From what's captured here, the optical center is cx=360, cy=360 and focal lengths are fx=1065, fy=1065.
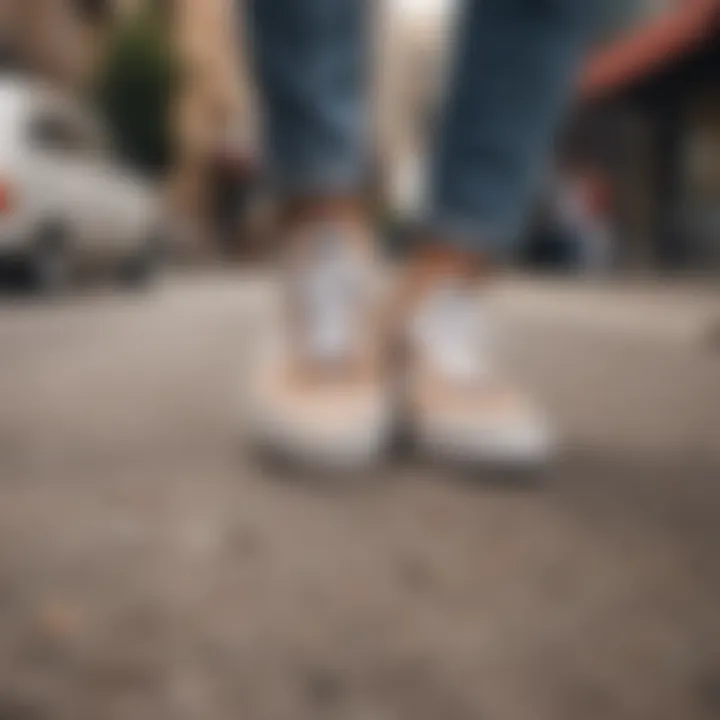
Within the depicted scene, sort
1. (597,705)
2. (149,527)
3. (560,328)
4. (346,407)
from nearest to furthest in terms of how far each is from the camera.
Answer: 1. (597,705)
2. (149,527)
3. (346,407)
4. (560,328)

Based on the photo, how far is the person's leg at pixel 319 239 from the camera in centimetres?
40

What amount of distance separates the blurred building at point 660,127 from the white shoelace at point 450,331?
0.33ft

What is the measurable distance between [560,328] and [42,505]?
338mm

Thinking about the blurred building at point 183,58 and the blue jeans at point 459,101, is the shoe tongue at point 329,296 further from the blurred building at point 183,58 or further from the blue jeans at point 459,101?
the blurred building at point 183,58

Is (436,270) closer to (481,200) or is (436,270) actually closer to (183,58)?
(481,200)

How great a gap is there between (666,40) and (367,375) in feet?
0.65

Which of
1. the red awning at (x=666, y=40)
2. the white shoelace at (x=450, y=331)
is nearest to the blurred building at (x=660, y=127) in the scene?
the red awning at (x=666, y=40)

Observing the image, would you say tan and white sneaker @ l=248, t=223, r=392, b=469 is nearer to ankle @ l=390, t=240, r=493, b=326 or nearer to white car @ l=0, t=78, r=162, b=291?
ankle @ l=390, t=240, r=493, b=326

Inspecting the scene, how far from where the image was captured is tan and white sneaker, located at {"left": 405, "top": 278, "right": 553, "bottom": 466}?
1.44ft

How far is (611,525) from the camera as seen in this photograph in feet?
1.19

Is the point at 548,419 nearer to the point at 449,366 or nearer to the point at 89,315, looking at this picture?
the point at 449,366

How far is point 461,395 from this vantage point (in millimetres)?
471

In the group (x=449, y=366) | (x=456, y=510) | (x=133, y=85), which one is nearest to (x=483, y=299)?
(x=449, y=366)

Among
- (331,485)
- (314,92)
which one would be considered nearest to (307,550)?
(331,485)
